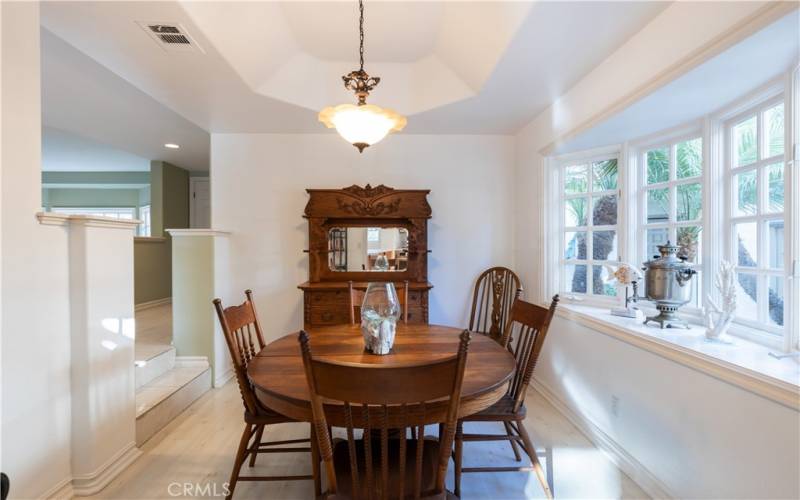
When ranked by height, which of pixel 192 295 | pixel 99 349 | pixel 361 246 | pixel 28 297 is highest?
pixel 361 246

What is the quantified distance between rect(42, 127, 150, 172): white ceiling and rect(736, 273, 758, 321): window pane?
6.33 m

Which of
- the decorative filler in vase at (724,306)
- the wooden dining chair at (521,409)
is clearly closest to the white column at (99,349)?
the wooden dining chair at (521,409)

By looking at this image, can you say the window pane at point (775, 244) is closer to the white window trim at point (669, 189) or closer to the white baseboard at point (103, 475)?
the white window trim at point (669, 189)

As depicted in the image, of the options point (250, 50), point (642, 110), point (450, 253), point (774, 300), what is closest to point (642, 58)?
point (642, 110)

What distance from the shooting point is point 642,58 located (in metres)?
1.70

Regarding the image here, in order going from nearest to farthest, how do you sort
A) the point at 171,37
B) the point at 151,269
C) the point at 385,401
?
the point at 385,401
the point at 171,37
the point at 151,269

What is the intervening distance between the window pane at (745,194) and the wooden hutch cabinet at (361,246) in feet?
6.50

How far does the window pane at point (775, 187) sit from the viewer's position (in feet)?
4.85

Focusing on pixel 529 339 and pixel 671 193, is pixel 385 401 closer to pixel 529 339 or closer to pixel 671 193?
pixel 529 339

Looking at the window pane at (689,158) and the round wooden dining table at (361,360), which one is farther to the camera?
the window pane at (689,158)

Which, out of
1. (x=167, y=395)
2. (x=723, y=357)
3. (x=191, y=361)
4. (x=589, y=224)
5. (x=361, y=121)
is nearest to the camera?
(x=723, y=357)

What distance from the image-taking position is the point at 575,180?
2.72 meters

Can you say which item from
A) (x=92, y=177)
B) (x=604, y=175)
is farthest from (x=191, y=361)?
(x=92, y=177)

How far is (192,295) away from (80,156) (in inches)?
159
